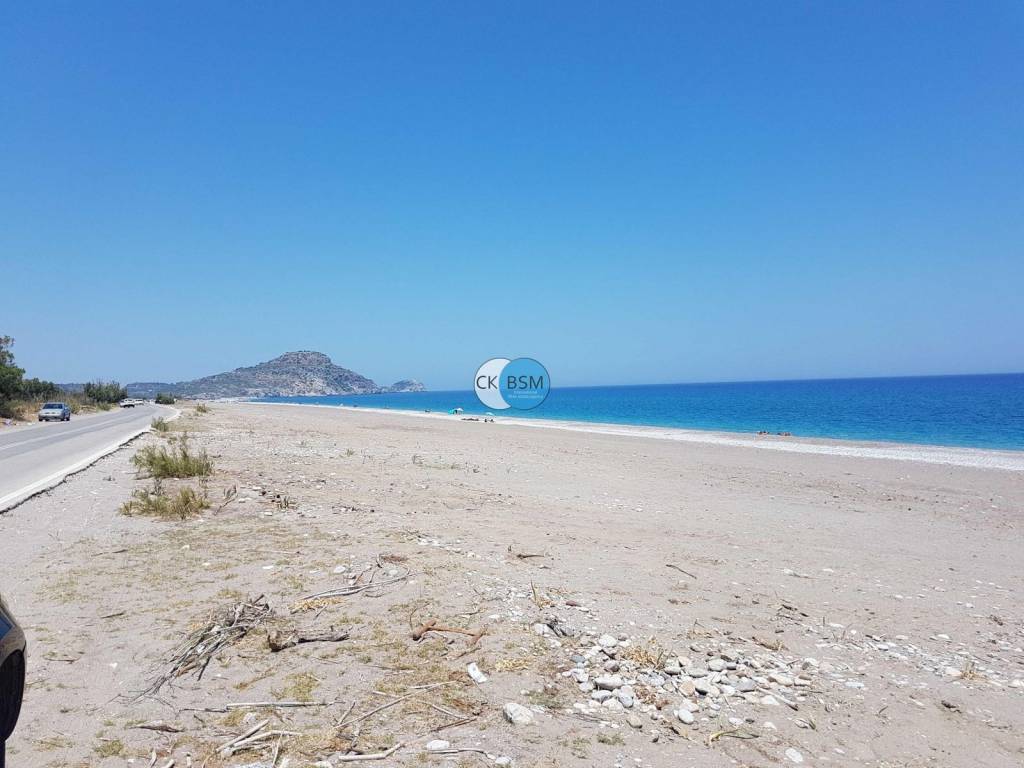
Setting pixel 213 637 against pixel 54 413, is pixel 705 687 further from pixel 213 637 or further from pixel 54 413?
pixel 54 413

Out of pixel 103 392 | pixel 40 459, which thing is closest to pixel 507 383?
pixel 40 459

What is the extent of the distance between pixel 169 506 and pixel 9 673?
698cm

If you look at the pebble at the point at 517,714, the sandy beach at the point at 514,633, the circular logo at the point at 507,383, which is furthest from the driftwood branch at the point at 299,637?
the circular logo at the point at 507,383

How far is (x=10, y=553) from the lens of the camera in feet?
22.6

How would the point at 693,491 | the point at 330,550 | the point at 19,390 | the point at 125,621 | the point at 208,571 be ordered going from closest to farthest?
1. the point at 125,621
2. the point at 208,571
3. the point at 330,550
4. the point at 693,491
5. the point at 19,390

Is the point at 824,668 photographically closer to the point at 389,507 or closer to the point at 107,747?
the point at 107,747

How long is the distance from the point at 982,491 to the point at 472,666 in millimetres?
17246

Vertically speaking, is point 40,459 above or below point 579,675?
above

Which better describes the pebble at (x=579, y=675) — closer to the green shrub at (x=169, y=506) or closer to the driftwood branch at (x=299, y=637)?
the driftwood branch at (x=299, y=637)

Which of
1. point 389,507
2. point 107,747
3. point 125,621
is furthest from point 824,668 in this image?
point 389,507

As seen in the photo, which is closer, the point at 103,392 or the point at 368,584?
the point at 368,584

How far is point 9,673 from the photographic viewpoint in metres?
2.44

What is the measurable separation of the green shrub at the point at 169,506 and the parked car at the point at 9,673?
6.56m

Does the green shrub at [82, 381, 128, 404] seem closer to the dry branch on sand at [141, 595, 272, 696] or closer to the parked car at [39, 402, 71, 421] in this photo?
the parked car at [39, 402, 71, 421]
